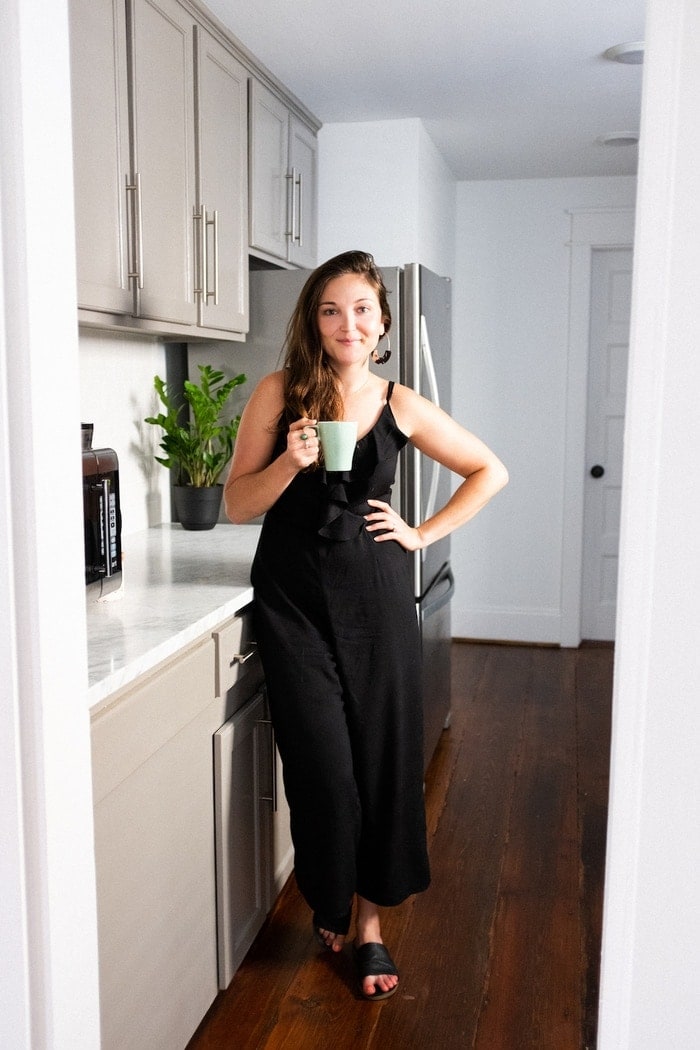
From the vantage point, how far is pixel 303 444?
1.96 metres

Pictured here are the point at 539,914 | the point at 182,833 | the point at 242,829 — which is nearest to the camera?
the point at 182,833

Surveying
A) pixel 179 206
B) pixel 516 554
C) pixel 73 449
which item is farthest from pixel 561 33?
pixel 516 554

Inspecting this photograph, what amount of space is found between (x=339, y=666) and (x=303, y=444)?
469mm

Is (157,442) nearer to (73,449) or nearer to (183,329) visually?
(183,329)

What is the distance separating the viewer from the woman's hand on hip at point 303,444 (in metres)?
1.96

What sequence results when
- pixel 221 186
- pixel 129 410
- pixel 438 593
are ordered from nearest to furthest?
pixel 221 186 < pixel 129 410 < pixel 438 593

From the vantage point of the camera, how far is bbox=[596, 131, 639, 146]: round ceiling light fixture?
404 centimetres

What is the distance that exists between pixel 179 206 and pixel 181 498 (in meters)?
0.89

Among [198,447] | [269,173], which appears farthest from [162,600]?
[269,173]

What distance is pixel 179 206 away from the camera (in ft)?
8.11

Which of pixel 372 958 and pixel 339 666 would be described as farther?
pixel 372 958

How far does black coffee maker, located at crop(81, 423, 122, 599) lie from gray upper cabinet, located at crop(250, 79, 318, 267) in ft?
4.18

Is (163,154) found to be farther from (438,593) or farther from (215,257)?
(438,593)

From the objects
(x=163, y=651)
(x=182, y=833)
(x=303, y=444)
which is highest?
(x=303, y=444)
